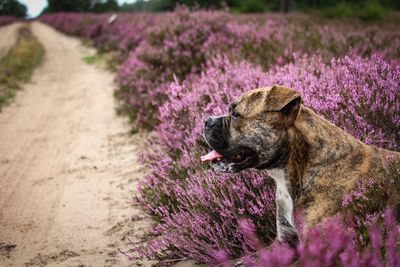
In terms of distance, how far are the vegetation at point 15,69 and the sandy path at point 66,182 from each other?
2.39ft

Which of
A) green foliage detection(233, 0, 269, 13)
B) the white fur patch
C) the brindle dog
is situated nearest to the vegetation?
the brindle dog

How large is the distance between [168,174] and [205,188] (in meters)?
0.93

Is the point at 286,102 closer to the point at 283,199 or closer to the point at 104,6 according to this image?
the point at 283,199

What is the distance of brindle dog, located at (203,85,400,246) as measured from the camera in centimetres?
293

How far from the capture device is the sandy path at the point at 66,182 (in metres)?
4.67

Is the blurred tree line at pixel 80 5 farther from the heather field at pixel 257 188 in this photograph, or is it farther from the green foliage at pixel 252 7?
the heather field at pixel 257 188

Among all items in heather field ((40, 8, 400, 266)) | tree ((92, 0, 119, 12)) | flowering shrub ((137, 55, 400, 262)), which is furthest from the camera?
tree ((92, 0, 119, 12))

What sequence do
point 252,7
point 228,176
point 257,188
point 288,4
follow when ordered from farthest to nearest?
point 252,7 < point 288,4 < point 228,176 < point 257,188

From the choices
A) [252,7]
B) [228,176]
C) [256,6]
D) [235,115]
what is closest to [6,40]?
[252,7]

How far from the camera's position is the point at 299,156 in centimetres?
304

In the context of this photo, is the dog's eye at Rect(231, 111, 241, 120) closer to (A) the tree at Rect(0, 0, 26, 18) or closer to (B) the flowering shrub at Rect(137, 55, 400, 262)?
(B) the flowering shrub at Rect(137, 55, 400, 262)

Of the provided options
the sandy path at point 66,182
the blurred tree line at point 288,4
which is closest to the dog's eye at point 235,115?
the sandy path at point 66,182

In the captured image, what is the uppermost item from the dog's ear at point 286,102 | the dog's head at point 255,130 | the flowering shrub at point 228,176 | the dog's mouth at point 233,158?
the dog's ear at point 286,102

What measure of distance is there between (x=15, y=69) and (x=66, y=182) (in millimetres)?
10866
